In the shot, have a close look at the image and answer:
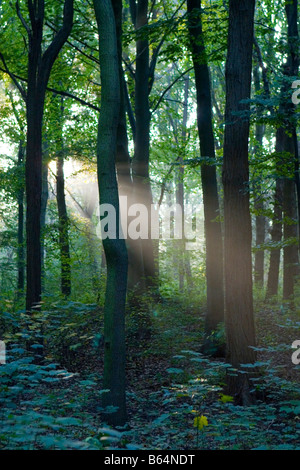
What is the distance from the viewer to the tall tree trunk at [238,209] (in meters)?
8.20

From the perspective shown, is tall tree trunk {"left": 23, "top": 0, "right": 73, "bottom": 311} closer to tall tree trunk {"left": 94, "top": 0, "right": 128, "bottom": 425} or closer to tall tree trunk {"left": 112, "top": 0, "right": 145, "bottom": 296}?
tall tree trunk {"left": 112, "top": 0, "right": 145, "bottom": 296}

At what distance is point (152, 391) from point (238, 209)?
164 inches

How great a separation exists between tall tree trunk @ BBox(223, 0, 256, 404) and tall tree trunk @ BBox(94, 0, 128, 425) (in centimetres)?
197

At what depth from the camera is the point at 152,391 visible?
9.76 meters

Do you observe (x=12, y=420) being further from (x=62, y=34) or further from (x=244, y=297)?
(x=62, y=34)

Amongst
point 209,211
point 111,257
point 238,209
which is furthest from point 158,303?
point 111,257

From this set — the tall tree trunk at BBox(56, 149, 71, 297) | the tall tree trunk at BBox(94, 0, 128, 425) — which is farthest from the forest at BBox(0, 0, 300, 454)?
the tall tree trunk at BBox(56, 149, 71, 297)

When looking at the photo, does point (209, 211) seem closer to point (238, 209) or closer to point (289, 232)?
point (238, 209)

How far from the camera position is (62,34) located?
1081 cm

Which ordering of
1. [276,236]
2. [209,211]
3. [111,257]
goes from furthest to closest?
[276,236] → [209,211] → [111,257]

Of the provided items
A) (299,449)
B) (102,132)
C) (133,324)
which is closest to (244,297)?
(299,449)

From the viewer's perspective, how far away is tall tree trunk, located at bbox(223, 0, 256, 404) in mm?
8203

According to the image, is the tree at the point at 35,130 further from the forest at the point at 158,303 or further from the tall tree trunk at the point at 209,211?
the tall tree trunk at the point at 209,211

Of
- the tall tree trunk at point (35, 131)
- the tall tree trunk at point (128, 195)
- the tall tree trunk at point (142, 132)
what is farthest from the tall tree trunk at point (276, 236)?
the tall tree trunk at point (35, 131)
